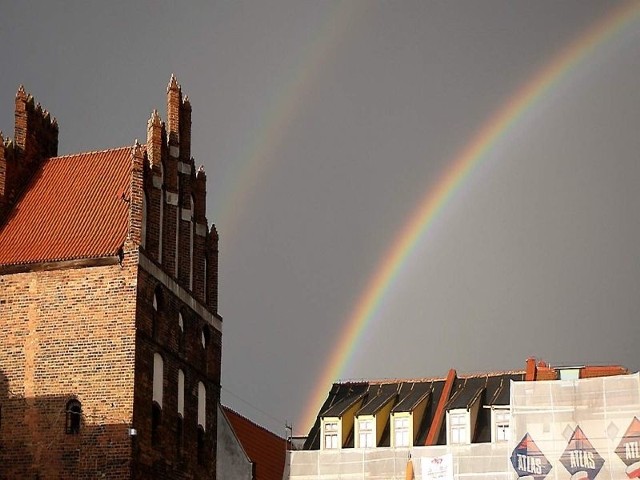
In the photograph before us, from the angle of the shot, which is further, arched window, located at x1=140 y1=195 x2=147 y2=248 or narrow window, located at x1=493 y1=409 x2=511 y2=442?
narrow window, located at x1=493 y1=409 x2=511 y2=442

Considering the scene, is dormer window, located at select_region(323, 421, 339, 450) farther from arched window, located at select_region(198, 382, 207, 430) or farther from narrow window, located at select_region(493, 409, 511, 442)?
narrow window, located at select_region(493, 409, 511, 442)

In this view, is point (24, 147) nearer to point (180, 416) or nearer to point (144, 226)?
point (144, 226)

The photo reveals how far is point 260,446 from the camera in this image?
5744cm

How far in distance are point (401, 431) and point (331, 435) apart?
2971mm

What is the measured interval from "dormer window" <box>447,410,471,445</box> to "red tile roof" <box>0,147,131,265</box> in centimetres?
1483

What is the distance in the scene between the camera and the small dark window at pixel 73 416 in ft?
145

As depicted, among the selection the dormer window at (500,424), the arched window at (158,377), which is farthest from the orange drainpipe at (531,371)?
the arched window at (158,377)

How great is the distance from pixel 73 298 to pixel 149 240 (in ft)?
11.9

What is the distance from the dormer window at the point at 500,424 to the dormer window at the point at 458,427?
106 centimetres

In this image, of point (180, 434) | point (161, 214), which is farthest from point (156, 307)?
point (180, 434)

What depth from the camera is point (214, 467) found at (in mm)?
51094

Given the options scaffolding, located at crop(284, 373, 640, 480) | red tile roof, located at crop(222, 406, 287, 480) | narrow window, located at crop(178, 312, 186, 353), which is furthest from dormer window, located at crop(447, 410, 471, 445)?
narrow window, located at crop(178, 312, 186, 353)

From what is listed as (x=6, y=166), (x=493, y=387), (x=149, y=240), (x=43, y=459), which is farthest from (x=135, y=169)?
(x=493, y=387)

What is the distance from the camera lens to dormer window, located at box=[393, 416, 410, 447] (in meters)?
51.6
